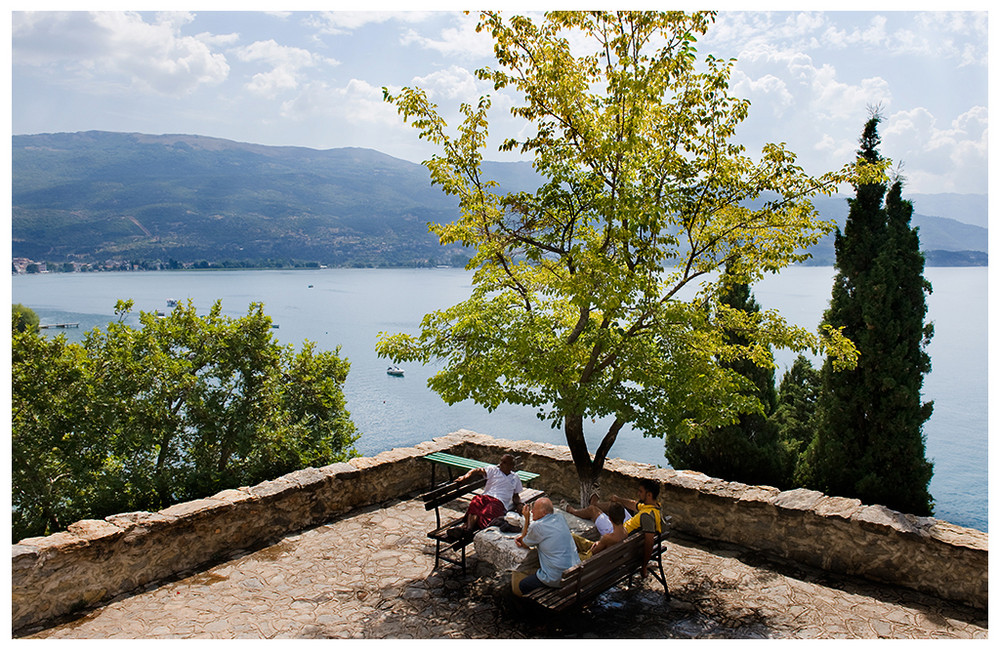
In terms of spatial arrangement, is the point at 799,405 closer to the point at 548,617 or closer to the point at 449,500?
the point at 449,500

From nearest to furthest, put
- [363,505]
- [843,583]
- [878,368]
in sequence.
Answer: [843,583], [363,505], [878,368]

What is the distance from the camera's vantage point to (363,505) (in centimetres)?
811

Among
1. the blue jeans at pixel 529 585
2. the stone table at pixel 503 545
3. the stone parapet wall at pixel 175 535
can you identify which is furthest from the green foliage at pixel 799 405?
the blue jeans at pixel 529 585

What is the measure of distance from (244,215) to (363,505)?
Result: 13642 cm

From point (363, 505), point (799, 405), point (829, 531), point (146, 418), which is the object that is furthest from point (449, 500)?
point (799, 405)

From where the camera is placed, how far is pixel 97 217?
394 feet

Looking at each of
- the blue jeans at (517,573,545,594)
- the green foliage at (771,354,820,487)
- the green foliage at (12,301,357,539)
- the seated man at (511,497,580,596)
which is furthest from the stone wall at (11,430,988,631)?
the green foliage at (771,354,820,487)

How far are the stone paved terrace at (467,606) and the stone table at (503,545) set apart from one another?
0.24 m

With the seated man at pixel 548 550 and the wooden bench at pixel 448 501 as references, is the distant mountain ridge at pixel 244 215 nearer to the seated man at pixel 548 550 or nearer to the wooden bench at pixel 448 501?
the wooden bench at pixel 448 501

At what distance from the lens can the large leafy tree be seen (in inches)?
241

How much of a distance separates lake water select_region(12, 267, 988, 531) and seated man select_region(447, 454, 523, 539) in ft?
24.0

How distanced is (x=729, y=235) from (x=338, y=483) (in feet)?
17.2

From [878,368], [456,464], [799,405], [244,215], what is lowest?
[456,464]

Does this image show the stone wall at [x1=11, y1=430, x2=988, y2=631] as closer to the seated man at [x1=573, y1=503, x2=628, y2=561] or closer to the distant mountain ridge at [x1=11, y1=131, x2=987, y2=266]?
the seated man at [x1=573, y1=503, x2=628, y2=561]
